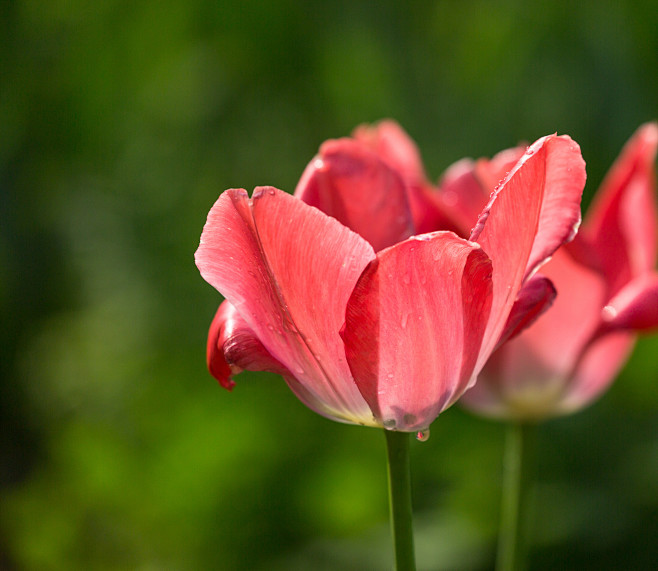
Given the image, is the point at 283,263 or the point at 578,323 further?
the point at 578,323

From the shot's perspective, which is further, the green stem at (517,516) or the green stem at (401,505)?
the green stem at (517,516)

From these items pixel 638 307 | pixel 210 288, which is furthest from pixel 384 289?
pixel 210 288

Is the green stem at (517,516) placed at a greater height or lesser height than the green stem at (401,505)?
lesser

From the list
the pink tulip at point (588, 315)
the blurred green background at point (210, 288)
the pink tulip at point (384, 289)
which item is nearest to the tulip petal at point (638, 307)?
the pink tulip at point (588, 315)

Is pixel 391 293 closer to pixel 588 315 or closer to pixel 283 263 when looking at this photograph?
pixel 283 263

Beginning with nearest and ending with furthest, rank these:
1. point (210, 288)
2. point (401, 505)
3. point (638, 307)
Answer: point (401, 505) → point (638, 307) → point (210, 288)

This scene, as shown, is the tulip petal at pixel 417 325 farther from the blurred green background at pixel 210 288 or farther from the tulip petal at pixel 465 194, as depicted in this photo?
the blurred green background at pixel 210 288

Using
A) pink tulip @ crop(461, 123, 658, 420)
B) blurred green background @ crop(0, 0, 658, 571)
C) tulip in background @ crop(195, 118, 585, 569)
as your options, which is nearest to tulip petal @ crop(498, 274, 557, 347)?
tulip in background @ crop(195, 118, 585, 569)

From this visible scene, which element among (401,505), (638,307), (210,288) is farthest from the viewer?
(210,288)

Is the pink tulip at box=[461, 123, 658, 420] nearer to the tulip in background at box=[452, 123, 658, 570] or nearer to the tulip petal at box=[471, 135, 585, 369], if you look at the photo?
the tulip in background at box=[452, 123, 658, 570]
